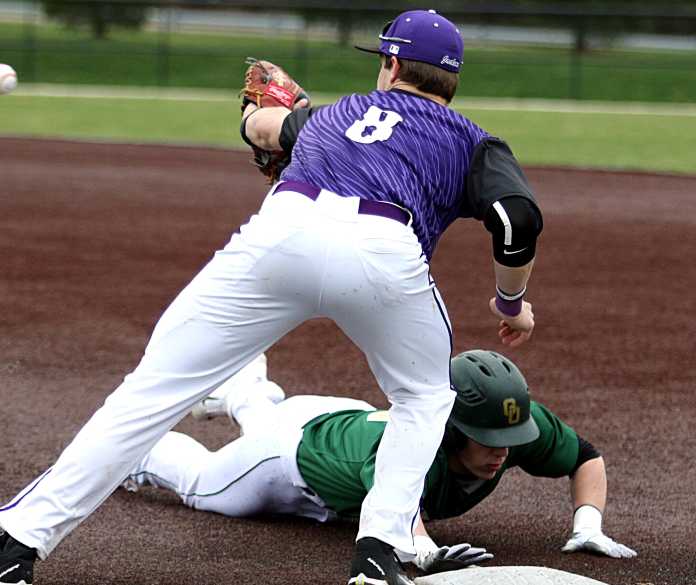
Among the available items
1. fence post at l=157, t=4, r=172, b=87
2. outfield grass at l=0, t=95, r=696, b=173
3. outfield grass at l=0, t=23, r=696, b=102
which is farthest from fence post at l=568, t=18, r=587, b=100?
fence post at l=157, t=4, r=172, b=87

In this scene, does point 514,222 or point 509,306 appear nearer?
point 514,222

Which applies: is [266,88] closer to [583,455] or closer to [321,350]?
[583,455]

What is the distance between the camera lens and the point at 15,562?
387 cm

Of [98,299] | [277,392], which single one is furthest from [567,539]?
[98,299]

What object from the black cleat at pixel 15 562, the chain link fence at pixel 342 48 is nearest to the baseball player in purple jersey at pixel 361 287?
the black cleat at pixel 15 562

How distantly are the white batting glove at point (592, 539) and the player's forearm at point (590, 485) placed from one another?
0.03 meters

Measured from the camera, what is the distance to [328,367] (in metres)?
7.61

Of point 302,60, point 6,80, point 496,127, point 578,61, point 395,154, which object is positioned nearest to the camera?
point 395,154

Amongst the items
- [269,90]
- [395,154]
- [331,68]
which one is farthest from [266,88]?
[331,68]

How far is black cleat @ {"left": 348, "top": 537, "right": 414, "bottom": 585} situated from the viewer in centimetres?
399

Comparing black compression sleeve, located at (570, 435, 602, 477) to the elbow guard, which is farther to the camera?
black compression sleeve, located at (570, 435, 602, 477)

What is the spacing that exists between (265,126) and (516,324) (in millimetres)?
1039

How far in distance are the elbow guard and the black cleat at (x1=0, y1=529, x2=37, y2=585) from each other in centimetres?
162

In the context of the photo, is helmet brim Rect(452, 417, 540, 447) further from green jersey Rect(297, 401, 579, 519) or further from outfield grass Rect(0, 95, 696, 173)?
outfield grass Rect(0, 95, 696, 173)
